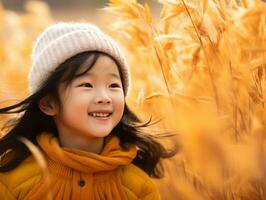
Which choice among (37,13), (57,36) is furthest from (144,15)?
(37,13)

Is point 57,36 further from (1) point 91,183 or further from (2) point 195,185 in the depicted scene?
(2) point 195,185

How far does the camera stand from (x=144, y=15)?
261cm

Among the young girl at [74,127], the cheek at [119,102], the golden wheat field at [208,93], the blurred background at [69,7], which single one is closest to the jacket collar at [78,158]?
A: the young girl at [74,127]

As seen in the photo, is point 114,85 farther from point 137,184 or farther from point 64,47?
point 137,184

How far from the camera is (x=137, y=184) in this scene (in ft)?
7.72

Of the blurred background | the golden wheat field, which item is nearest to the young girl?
the golden wheat field

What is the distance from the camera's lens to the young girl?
2.24 m

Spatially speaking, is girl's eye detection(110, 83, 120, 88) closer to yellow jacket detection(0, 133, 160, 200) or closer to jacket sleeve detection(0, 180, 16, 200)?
yellow jacket detection(0, 133, 160, 200)

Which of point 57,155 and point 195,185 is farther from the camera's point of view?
point 195,185

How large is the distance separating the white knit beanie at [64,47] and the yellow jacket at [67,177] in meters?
0.17

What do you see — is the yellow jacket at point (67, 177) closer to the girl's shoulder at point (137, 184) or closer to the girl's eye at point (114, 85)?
the girl's shoulder at point (137, 184)

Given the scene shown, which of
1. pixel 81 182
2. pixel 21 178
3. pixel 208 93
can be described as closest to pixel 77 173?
pixel 81 182

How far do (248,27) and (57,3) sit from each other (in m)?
10.1

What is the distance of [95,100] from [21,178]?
285mm
